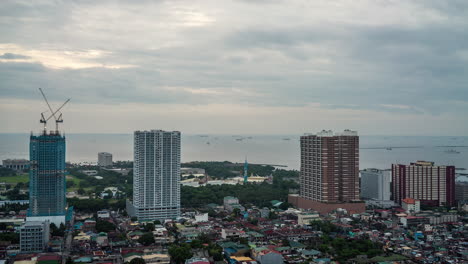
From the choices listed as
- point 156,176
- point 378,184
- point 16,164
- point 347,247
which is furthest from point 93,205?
point 16,164

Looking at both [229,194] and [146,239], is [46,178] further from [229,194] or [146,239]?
[229,194]

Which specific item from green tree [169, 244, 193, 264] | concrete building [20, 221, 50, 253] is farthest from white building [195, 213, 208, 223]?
concrete building [20, 221, 50, 253]

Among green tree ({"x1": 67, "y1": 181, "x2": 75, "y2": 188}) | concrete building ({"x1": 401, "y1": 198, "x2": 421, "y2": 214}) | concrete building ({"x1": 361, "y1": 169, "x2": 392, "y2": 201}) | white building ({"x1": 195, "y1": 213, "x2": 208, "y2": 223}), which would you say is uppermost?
concrete building ({"x1": 361, "y1": 169, "x2": 392, "y2": 201})

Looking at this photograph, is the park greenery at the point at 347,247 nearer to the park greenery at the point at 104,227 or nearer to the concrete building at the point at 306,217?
the concrete building at the point at 306,217

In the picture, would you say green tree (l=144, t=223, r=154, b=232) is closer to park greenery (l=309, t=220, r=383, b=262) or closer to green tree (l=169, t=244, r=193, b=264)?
green tree (l=169, t=244, r=193, b=264)

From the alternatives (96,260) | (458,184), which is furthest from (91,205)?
(458,184)
